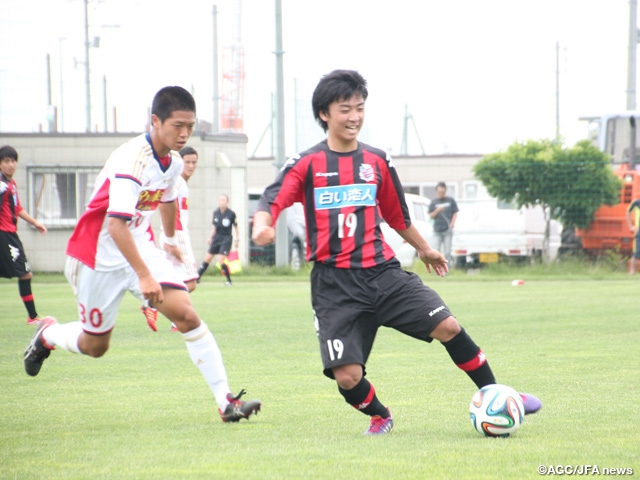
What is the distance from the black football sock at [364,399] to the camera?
5523 mm

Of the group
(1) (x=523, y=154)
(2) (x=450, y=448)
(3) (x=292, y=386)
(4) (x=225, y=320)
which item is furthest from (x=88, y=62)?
(2) (x=450, y=448)

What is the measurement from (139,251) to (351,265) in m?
1.40

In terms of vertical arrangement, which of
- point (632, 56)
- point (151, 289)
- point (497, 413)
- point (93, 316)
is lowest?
point (497, 413)

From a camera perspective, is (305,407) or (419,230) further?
(419,230)

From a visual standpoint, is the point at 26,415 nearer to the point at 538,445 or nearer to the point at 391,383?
the point at 391,383

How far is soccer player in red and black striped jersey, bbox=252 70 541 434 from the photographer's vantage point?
18.0 ft

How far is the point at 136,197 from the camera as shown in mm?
5738

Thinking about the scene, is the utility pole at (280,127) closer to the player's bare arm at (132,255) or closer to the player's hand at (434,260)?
the player's hand at (434,260)

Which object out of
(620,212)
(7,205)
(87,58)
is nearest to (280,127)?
(620,212)

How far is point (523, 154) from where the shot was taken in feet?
80.9

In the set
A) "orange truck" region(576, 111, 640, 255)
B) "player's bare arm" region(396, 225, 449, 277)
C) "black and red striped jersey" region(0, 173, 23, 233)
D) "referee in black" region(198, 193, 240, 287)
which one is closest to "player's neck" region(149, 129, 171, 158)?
"player's bare arm" region(396, 225, 449, 277)

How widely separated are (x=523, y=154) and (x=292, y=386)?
18244mm

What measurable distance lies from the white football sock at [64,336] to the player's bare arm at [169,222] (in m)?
0.82

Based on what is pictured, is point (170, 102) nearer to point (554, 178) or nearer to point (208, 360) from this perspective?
point (208, 360)
